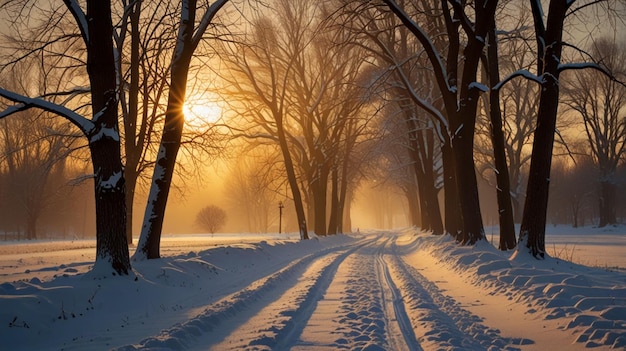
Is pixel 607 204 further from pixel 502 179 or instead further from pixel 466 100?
pixel 466 100

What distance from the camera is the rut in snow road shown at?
5148 millimetres

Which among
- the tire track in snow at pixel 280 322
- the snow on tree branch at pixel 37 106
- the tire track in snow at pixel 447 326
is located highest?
the snow on tree branch at pixel 37 106

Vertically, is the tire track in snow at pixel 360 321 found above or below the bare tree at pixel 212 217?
below

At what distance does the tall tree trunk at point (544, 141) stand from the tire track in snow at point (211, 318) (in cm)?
609

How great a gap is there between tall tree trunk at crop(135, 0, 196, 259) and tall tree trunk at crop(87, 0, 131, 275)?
85.5 inches

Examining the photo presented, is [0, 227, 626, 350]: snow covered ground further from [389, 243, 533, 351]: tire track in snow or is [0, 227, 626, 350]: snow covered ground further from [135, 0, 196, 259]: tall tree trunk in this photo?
[135, 0, 196, 259]: tall tree trunk

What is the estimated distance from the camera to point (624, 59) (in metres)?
35.4

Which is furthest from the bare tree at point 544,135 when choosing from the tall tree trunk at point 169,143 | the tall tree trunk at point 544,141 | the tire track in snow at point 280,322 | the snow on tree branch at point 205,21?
the tall tree trunk at point 169,143

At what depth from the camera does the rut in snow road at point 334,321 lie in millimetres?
5148

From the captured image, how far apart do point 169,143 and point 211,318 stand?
19.9ft

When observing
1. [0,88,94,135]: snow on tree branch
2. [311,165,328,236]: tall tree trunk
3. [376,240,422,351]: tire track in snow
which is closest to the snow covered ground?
[376,240,422,351]: tire track in snow

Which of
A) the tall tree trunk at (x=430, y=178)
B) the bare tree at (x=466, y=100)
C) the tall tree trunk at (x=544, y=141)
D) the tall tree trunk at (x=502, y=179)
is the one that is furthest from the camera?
the tall tree trunk at (x=430, y=178)

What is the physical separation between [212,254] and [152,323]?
6835mm

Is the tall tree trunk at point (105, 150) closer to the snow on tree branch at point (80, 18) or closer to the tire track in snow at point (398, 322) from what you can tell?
the snow on tree branch at point (80, 18)
